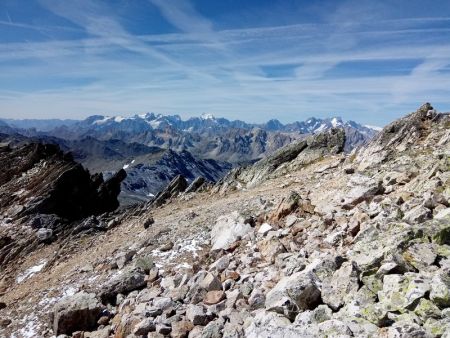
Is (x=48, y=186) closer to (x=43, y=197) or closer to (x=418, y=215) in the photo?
(x=43, y=197)

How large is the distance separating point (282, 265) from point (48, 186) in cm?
5358

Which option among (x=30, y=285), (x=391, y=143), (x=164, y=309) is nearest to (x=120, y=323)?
(x=164, y=309)

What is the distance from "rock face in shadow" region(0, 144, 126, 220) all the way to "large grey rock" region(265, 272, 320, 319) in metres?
50.2

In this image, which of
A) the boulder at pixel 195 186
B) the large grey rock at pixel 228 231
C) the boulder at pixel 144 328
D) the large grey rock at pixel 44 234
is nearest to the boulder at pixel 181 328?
the boulder at pixel 144 328

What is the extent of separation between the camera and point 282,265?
1733cm

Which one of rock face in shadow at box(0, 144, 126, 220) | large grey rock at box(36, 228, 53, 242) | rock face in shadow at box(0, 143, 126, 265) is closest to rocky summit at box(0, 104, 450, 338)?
large grey rock at box(36, 228, 53, 242)

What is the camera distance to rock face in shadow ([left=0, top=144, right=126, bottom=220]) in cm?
5831

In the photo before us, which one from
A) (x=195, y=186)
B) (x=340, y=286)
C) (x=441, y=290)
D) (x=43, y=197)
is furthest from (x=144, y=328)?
(x=43, y=197)

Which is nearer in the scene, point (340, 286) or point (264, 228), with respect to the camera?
point (340, 286)

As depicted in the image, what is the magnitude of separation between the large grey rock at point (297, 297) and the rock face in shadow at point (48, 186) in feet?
165

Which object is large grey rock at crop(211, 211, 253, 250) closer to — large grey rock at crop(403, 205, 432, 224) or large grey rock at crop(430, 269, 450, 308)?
large grey rock at crop(403, 205, 432, 224)

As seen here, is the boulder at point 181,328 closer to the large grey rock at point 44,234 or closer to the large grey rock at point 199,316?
the large grey rock at point 199,316

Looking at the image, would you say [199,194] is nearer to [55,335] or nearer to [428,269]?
[55,335]

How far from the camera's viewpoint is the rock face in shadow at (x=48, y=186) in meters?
58.3
